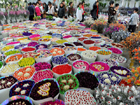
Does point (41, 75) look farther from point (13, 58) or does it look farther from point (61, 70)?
point (13, 58)

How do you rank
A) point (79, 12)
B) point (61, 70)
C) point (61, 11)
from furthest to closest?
1. point (61, 11)
2. point (79, 12)
3. point (61, 70)

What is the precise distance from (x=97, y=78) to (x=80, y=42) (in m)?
2.07

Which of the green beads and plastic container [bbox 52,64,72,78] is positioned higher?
the green beads

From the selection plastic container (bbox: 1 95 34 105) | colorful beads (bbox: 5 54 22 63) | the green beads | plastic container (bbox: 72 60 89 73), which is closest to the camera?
plastic container (bbox: 1 95 34 105)

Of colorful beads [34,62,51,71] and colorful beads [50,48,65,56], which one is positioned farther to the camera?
colorful beads [50,48,65,56]

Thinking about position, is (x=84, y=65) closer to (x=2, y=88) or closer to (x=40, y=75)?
(x=40, y=75)

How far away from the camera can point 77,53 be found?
2.97 m

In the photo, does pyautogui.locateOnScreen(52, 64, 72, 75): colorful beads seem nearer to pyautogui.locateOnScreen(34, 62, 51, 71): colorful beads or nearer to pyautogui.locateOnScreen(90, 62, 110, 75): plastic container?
pyautogui.locateOnScreen(34, 62, 51, 71): colorful beads

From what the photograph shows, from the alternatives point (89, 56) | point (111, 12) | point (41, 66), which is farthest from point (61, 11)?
point (41, 66)

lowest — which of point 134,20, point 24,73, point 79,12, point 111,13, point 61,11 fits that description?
point 24,73

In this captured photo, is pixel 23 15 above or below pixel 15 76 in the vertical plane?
above

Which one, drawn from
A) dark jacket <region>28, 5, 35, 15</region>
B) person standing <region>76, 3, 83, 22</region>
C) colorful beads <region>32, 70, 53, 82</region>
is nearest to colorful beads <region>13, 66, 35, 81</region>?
colorful beads <region>32, 70, 53, 82</region>

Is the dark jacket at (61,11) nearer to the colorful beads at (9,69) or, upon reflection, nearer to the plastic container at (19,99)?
the colorful beads at (9,69)

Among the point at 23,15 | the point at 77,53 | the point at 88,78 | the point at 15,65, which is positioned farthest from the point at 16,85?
the point at 23,15
